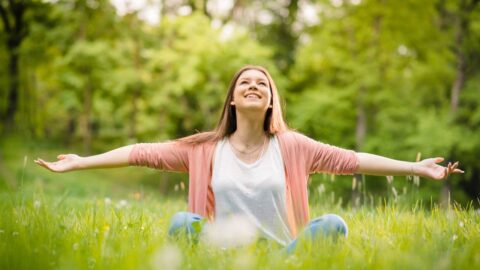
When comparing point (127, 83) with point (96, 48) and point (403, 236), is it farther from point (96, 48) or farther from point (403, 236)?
point (403, 236)

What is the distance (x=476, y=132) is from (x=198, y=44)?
8923 mm

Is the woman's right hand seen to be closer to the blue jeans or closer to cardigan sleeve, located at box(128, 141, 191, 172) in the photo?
cardigan sleeve, located at box(128, 141, 191, 172)

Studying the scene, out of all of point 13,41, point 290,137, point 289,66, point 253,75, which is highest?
point 13,41

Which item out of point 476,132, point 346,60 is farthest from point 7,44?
point 476,132

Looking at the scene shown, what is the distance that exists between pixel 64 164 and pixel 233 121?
1.15 metres

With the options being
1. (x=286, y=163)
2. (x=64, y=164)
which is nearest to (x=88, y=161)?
(x=64, y=164)

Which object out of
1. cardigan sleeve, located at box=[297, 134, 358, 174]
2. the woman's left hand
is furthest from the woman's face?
the woman's left hand

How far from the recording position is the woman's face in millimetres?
3283

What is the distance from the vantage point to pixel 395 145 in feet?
49.0

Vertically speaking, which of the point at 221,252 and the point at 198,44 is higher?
the point at 198,44

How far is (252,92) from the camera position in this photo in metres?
3.32

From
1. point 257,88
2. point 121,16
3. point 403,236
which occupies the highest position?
point 121,16

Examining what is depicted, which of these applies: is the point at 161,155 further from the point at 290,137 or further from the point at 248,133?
the point at 290,137

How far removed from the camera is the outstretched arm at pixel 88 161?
3.13 m
